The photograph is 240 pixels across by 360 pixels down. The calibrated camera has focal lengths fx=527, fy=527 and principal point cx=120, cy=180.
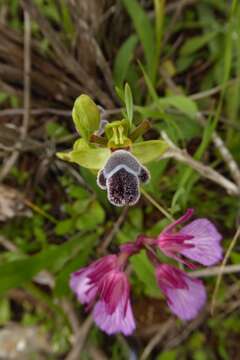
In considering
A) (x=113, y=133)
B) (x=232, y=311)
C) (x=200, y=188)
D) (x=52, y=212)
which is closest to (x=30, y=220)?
(x=52, y=212)

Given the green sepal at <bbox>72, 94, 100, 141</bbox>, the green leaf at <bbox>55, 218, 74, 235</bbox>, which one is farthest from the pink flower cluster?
the green leaf at <bbox>55, 218, 74, 235</bbox>

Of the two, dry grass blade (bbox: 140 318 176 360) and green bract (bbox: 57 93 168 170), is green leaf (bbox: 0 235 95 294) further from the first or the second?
green bract (bbox: 57 93 168 170)

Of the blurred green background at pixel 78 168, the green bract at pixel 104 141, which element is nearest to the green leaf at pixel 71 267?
the blurred green background at pixel 78 168

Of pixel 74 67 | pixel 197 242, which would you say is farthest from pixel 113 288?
pixel 74 67

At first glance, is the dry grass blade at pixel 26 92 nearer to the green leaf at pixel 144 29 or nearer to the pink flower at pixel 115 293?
the green leaf at pixel 144 29

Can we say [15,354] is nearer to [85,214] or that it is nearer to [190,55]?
[85,214]

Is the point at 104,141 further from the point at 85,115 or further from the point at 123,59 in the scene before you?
the point at 123,59
